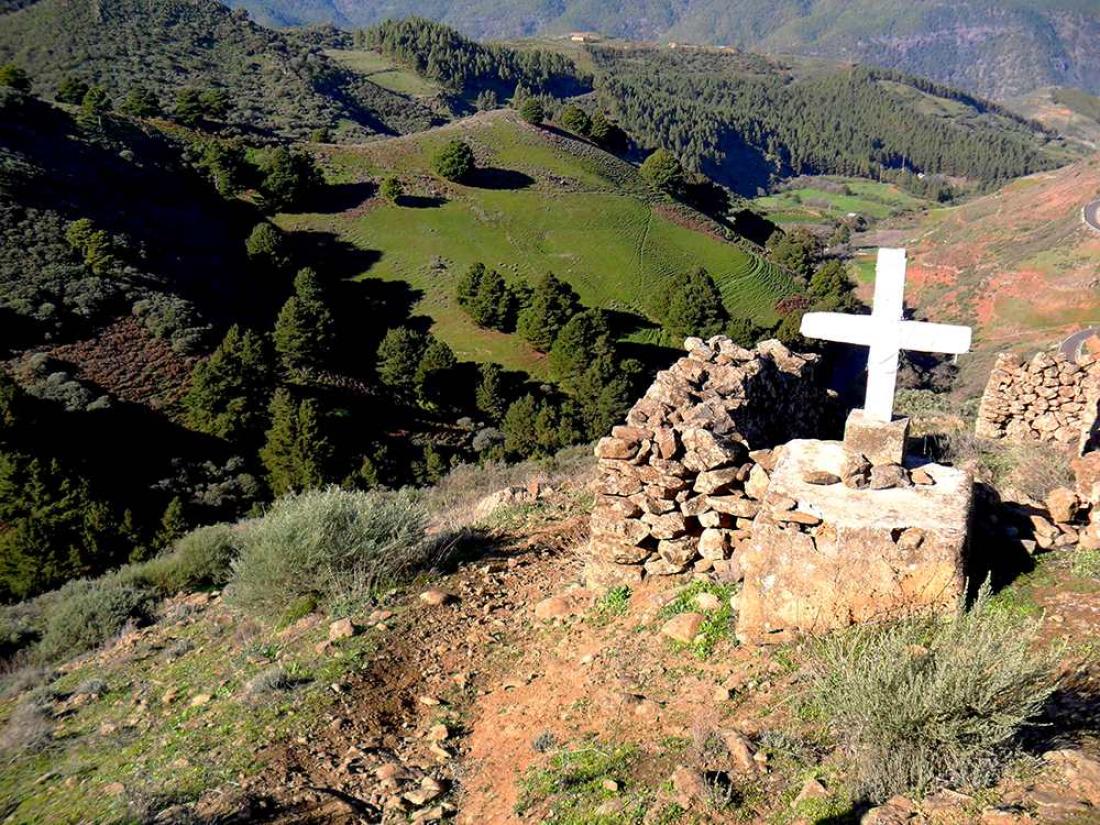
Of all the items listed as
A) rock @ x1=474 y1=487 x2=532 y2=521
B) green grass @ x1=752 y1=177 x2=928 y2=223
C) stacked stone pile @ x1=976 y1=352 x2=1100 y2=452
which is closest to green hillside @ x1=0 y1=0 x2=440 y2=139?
green grass @ x1=752 y1=177 x2=928 y2=223

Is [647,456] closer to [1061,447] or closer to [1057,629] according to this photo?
[1057,629]

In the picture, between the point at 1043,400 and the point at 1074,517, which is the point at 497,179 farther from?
the point at 1074,517

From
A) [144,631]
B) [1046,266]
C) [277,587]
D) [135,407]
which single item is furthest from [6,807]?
[1046,266]

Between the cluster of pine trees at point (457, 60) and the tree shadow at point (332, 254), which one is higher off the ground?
the cluster of pine trees at point (457, 60)

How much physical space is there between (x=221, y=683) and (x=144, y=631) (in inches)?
135

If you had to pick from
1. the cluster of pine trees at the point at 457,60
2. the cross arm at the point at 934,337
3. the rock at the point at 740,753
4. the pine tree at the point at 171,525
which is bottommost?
the pine tree at the point at 171,525

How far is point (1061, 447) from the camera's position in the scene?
11781 millimetres

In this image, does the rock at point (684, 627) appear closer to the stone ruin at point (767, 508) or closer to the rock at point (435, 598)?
the stone ruin at point (767, 508)

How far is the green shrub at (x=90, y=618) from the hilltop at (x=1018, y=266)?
45.9 m

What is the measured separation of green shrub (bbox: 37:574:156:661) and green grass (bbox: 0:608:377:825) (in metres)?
1.61

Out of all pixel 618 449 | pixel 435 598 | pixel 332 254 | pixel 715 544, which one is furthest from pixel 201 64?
pixel 715 544

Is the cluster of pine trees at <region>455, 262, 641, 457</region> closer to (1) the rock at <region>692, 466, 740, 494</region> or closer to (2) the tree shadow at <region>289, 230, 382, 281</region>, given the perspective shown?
(2) the tree shadow at <region>289, 230, 382, 281</region>

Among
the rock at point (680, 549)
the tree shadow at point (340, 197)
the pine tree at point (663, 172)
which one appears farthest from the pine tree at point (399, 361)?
the pine tree at point (663, 172)

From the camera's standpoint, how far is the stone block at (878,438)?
21.0 feet
